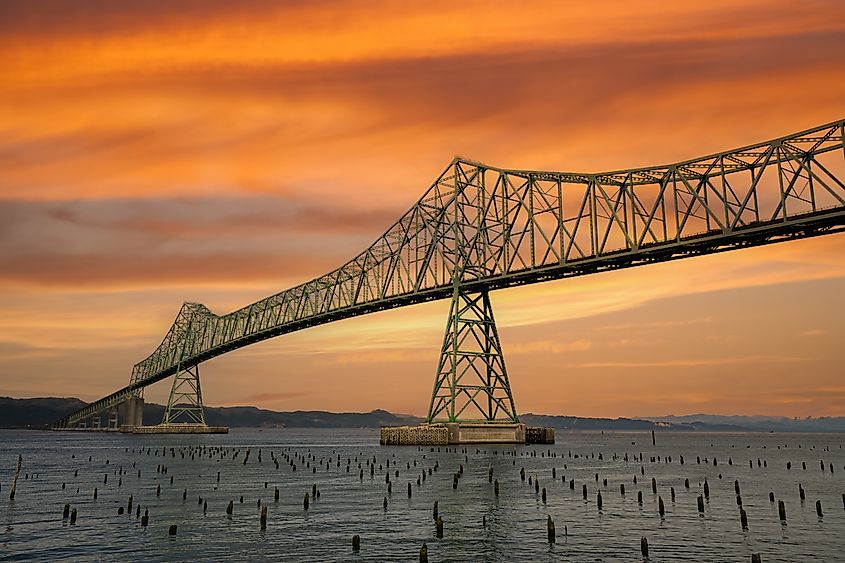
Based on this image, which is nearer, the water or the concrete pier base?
the water

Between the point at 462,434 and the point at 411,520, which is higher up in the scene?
the point at 462,434

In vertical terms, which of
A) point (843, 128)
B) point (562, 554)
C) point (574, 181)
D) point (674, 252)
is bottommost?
point (562, 554)

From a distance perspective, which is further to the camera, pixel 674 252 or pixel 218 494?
pixel 674 252

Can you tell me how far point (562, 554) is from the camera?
35531mm

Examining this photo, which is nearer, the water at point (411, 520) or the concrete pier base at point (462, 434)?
the water at point (411, 520)

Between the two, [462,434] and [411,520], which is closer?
[411,520]

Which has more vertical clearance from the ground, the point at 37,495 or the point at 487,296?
the point at 487,296

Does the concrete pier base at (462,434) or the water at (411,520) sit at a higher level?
the concrete pier base at (462,434)

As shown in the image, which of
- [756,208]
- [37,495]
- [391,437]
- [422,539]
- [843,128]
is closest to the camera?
[422,539]

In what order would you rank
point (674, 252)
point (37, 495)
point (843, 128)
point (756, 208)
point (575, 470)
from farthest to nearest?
point (575, 470) → point (674, 252) → point (756, 208) → point (843, 128) → point (37, 495)

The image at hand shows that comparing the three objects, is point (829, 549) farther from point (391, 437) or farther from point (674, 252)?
point (391, 437)

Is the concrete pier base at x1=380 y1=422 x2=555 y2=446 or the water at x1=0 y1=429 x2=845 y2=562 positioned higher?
the concrete pier base at x1=380 y1=422 x2=555 y2=446

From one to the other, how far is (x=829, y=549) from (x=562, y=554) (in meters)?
13.3

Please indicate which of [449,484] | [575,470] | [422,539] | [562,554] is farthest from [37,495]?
[575,470]
